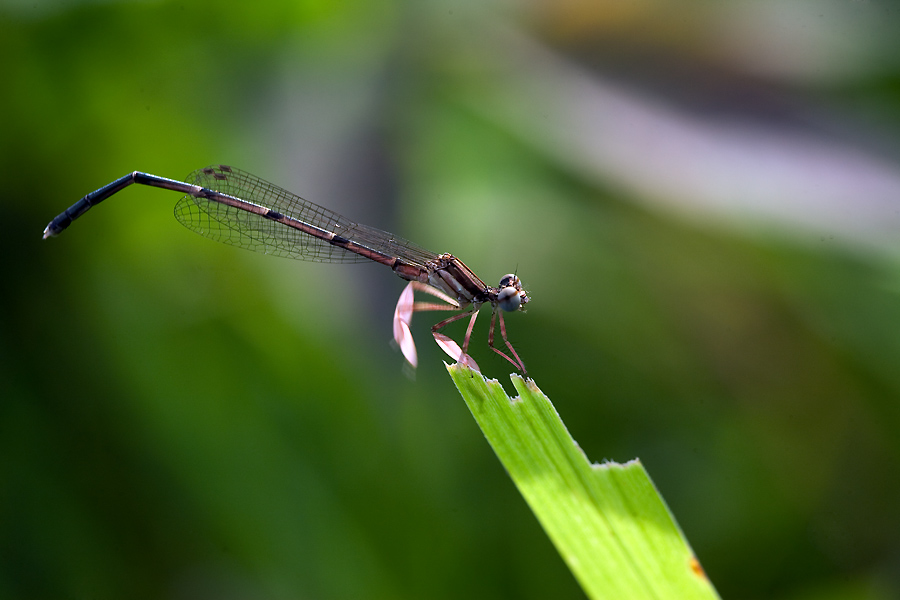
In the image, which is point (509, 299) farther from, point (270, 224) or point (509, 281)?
point (270, 224)

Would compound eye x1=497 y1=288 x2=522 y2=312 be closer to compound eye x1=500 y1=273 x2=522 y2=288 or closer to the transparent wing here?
compound eye x1=500 y1=273 x2=522 y2=288

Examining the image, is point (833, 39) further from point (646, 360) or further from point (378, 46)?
point (378, 46)

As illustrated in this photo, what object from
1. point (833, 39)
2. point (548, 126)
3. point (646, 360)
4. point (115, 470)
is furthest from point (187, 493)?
point (833, 39)

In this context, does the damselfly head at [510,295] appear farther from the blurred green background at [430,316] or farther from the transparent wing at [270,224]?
the transparent wing at [270,224]

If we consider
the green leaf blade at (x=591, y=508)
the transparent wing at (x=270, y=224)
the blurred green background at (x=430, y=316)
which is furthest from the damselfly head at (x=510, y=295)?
the green leaf blade at (x=591, y=508)

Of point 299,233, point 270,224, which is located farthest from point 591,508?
point 270,224

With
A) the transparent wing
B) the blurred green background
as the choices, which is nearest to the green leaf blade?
the blurred green background
